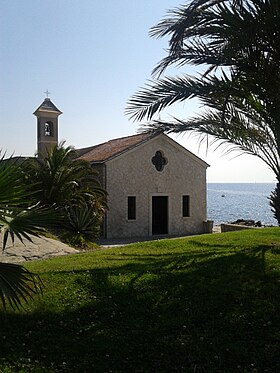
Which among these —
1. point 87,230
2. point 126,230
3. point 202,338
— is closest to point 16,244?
point 87,230

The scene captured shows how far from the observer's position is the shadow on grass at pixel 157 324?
4.96 meters

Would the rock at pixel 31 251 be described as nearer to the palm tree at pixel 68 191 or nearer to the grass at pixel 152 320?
the grass at pixel 152 320

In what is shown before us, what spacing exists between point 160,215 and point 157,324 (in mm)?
19851

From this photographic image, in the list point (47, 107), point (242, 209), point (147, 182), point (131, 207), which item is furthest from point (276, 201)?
point (242, 209)

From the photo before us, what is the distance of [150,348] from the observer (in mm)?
5238

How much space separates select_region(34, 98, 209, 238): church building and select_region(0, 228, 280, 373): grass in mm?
14853

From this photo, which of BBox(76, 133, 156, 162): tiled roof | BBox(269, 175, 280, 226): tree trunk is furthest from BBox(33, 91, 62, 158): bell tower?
BBox(269, 175, 280, 226): tree trunk

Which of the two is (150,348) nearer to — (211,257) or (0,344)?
(0,344)

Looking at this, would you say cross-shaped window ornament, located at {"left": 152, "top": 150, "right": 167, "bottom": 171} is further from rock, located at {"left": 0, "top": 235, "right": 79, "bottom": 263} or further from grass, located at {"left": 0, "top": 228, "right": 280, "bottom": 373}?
grass, located at {"left": 0, "top": 228, "right": 280, "bottom": 373}

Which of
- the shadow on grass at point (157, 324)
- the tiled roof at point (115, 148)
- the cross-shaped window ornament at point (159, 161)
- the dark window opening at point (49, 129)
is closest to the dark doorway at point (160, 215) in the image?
the cross-shaped window ornament at point (159, 161)

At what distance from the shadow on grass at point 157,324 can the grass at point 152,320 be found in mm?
12

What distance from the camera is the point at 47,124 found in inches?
1098

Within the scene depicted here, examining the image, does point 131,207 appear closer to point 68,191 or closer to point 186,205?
point 186,205

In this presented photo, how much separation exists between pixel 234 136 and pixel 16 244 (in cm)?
653
